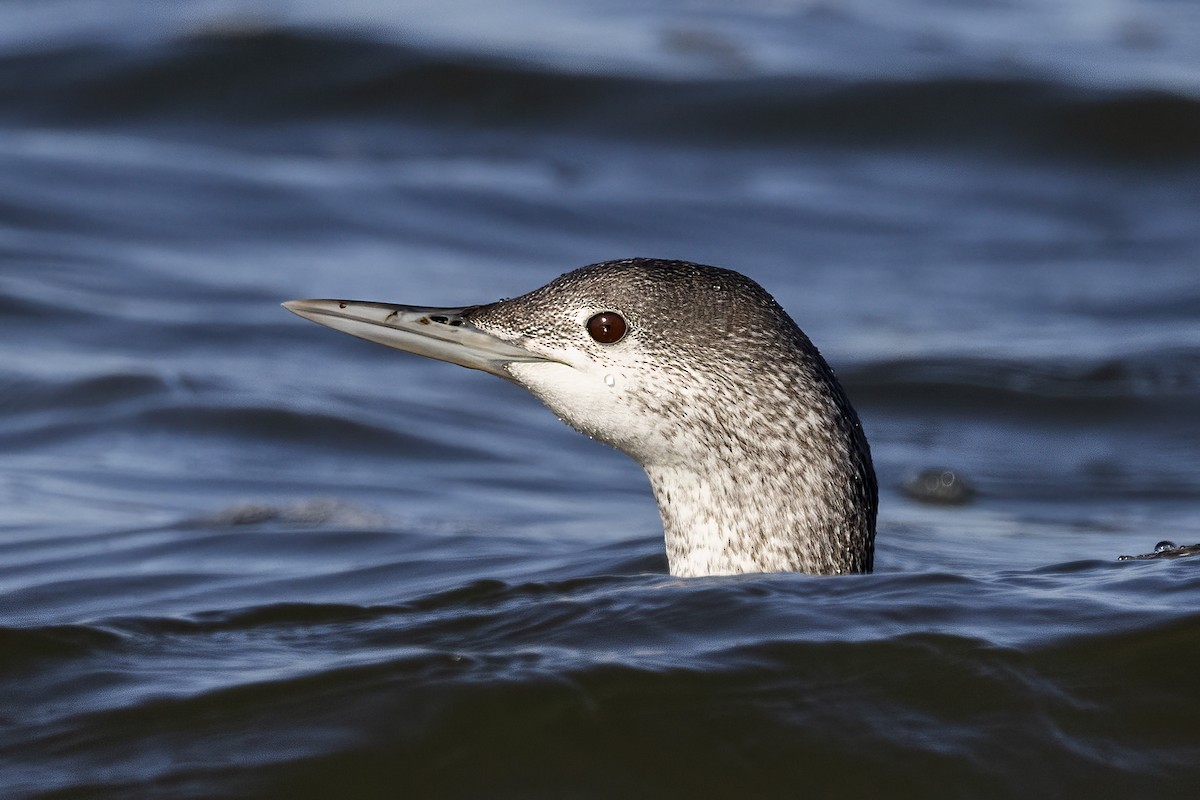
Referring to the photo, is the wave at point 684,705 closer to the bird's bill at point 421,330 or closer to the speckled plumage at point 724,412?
the speckled plumage at point 724,412

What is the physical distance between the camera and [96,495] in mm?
7078

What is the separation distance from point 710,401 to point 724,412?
0.15ft

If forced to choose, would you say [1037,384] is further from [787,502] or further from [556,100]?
[556,100]

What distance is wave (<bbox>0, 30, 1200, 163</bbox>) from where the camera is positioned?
44.3 feet

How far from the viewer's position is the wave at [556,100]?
1350cm

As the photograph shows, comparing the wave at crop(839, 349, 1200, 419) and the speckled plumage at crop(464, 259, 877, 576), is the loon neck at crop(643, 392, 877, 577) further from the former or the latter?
the wave at crop(839, 349, 1200, 419)

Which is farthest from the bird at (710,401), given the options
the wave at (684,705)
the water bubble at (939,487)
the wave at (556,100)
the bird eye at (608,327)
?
the wave at (556,100)

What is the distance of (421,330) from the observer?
496cm

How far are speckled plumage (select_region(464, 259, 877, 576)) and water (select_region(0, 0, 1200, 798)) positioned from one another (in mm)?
242

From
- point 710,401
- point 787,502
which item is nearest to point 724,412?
point 710,401

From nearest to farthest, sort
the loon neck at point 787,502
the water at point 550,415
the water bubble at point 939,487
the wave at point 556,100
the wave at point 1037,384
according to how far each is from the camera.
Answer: the water at point 550,415, the loon neck at point 787,502, the water bubble at point 939,487, the wave at point 1037,384, the wave at point 556,100

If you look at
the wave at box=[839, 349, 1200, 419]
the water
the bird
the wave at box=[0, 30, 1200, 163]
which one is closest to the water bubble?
the water

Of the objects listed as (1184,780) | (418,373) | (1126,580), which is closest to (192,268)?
(418,373)

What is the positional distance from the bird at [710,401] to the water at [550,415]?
25 centimetres
